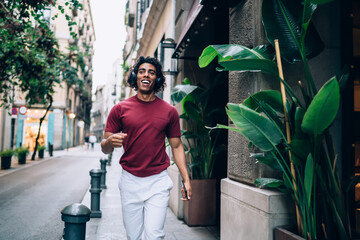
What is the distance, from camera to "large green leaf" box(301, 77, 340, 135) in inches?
83.2

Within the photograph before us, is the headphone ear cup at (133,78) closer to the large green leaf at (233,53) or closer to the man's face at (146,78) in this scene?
the man's face at (146,78)

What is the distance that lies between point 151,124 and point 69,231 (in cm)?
112

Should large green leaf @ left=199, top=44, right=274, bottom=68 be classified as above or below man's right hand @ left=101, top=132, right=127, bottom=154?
above

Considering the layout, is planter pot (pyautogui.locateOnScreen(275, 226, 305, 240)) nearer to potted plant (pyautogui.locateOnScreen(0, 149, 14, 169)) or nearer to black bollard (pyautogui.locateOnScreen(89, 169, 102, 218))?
black bollard (pyautogui.locateOnScreen(89, 169, 102, 218))

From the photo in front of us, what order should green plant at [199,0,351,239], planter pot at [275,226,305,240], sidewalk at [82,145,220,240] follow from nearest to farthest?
green plant at [199,0,351,239] < planter pot at [275,226,305,240] < sidewalk at [82,145,220,240]

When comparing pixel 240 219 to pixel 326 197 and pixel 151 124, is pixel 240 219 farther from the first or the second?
pixel 151 124

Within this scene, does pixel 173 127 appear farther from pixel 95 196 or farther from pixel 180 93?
pixel 95 196

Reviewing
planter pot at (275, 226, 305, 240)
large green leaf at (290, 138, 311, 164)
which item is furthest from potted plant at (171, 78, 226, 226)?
large green leaf at (290, 138, 311, 164)

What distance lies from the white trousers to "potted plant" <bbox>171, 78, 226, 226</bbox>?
2595 mm

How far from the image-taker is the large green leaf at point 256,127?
262cm

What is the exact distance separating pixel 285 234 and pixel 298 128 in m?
0.89

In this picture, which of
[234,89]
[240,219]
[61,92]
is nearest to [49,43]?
[234,89]

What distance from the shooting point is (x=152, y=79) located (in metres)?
3.14

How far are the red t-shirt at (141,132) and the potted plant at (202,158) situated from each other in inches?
94.0
